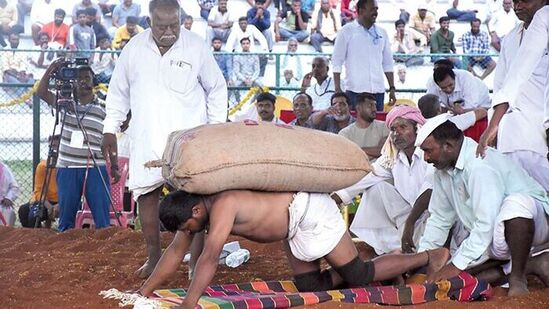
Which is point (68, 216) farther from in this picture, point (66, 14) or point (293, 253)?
point (66, 14)

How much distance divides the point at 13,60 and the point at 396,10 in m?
7.56

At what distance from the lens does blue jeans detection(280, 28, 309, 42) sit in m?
17.1

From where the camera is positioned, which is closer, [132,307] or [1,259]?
[132,307]

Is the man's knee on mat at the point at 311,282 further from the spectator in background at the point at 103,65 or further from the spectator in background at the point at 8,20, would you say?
the spectator in background at the point at 8,20

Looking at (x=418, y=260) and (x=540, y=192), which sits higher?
(x=540, y=192)

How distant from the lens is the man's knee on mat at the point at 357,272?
20.2ft

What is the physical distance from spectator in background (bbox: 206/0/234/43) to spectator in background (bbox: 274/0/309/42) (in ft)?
2.76

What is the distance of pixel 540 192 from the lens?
6.37 meters

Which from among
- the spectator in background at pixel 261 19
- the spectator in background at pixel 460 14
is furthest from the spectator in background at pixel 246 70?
the spectator in background at pixel 460 14

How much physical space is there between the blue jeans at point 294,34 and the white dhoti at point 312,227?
11239 mm

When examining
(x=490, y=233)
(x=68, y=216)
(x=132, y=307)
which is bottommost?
(x=68, y=216)

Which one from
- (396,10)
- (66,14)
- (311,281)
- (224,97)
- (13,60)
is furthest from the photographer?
(396,10)

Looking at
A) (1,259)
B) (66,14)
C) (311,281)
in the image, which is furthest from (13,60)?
(311,281)

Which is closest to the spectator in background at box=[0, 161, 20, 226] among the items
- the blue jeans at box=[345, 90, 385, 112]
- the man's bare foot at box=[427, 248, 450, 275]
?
the blue jeans at box=[345, 90, 385, 112]
